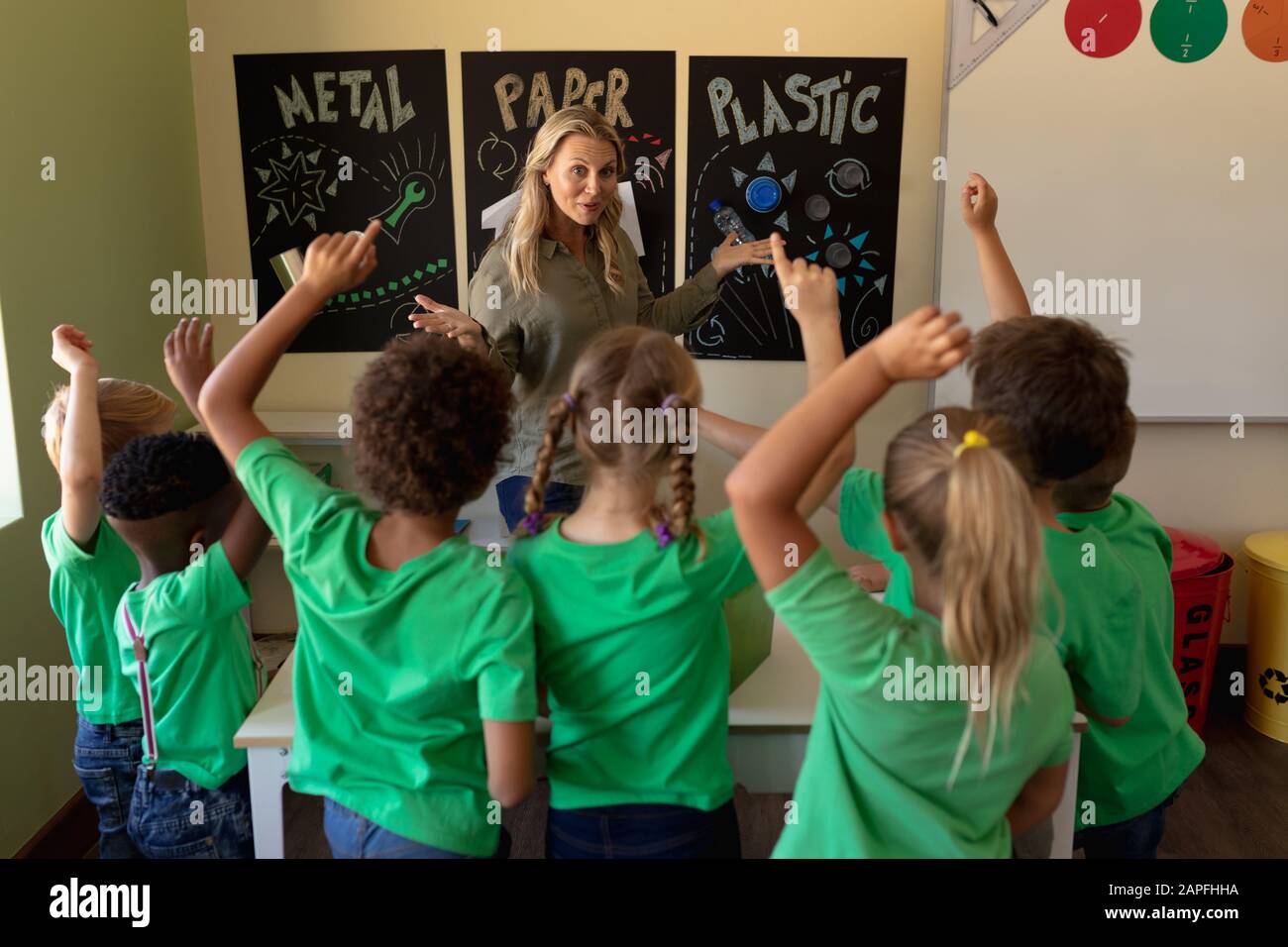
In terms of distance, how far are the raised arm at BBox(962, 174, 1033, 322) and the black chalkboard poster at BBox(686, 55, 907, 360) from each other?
1.39 meters

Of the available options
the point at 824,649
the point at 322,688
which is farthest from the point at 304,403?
the point at 824,649

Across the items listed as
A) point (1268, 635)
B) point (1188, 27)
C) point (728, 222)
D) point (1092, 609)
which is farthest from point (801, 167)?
point (1092, 609)

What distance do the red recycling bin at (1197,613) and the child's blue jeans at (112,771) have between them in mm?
2544

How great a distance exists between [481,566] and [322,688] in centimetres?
29

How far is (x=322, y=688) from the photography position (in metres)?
1.42

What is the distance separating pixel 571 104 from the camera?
320 centimetres

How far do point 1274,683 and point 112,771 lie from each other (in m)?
2.95

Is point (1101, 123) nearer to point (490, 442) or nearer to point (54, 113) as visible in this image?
point (490, 442)

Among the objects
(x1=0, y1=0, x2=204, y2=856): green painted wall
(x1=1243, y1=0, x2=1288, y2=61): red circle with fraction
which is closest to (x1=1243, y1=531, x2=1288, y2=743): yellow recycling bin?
(x1=1243, y1=0, x2=1288, y2=61): red circle with fraction

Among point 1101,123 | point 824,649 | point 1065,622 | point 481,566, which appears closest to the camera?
point 824,649

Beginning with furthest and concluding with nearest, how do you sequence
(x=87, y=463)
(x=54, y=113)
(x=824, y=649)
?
1. (x=54, y=113)
2. (x=87, y=463)
3. (x=824, y=649)

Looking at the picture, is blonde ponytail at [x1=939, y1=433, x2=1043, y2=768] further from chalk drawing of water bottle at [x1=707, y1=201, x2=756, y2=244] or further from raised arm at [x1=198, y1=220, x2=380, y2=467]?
chalk drawing of water bottle at [x1=707, y1=201, x2=756, y2=244]

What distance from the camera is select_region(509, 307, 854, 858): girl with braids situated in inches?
52.8
